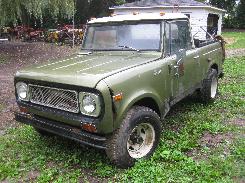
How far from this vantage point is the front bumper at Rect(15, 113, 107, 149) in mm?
4340

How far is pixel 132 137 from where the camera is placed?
193 inches

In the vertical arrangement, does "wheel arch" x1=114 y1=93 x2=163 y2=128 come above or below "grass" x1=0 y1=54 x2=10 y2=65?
above

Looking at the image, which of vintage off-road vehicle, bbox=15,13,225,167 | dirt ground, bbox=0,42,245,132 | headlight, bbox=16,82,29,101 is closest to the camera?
vintage off-road vehicle, bbox=15,13,225,167

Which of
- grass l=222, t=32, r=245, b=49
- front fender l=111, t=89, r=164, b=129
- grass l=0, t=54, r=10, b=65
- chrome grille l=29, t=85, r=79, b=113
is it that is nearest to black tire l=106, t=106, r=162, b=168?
front fender l=111, t=89, r=164, b=129

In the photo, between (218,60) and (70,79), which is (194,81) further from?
(70,79)

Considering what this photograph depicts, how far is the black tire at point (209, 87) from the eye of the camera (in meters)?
7.10

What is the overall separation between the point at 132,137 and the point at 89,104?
97 centimetres

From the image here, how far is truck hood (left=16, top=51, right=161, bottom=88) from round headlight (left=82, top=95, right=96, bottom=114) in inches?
6.5

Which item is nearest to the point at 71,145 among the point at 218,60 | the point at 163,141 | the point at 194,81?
the point at 163,141

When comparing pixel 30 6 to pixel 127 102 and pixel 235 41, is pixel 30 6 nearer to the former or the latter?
pixel 127 102

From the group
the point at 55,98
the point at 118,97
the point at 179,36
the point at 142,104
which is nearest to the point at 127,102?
the point at 118,97

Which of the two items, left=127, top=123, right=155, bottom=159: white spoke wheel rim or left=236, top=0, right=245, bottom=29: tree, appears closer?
left=127, top=123, right=155, bottom=159: white spoke wheel rim

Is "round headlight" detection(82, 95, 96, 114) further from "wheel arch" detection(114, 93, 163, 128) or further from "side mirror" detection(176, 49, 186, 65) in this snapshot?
"side mirror" detection(176, 49, 186, 65)

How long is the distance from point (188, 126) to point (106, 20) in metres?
2.37
